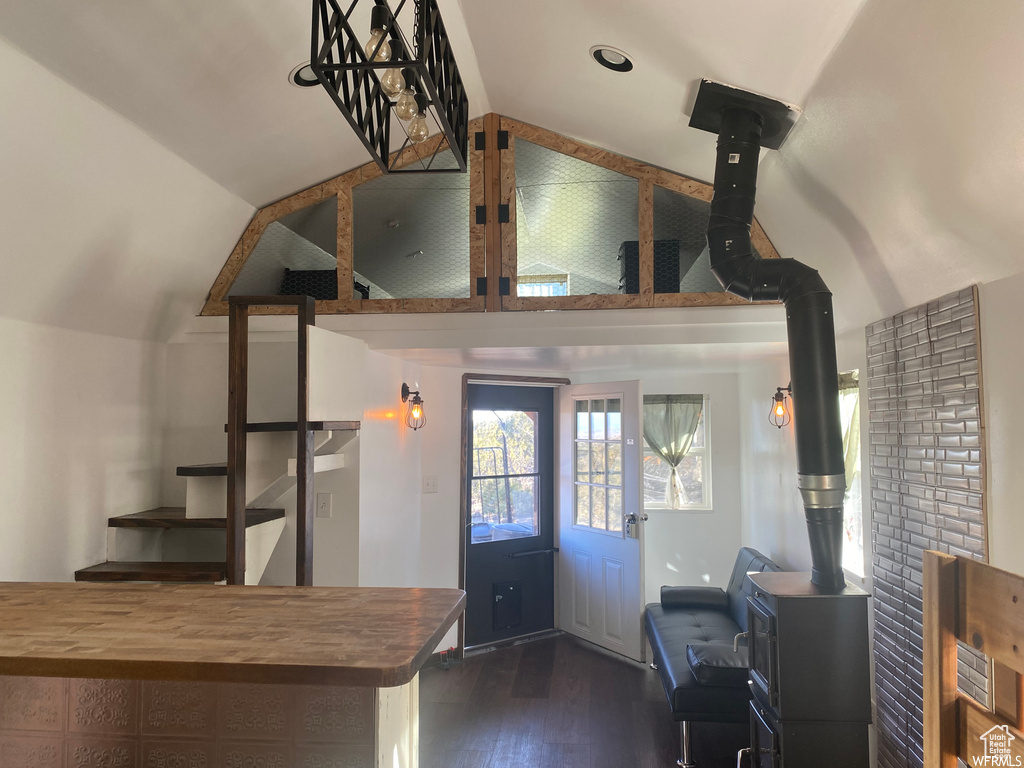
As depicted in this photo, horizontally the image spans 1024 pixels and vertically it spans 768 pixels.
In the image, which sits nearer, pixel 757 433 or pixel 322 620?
pixel 322 620

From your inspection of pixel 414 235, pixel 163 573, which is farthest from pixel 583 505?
pixel 163 573

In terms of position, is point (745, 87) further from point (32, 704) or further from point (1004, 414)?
point (32, 704)

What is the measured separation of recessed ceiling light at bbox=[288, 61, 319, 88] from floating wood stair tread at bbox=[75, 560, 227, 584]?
199 cm

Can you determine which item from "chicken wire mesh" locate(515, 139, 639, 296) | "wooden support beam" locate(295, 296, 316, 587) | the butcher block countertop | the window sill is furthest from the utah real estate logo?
the window sill

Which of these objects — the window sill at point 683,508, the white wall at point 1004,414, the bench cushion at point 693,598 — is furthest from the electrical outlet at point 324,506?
the white wall at point 1004,414

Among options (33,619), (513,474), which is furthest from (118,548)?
(513,474)

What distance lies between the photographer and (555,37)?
8.63ft

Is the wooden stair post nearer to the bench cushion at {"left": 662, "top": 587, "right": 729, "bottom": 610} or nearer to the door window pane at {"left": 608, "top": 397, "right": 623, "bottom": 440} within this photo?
the door window pane at {"left": 608, "top": 397, "right": 623, "bottom": 440}

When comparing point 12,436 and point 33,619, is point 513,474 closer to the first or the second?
point 12,436

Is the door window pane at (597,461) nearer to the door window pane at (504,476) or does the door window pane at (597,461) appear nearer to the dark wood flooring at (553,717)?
the door window pane at (504,476)

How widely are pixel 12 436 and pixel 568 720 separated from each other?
3113mm

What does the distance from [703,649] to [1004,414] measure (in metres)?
1.98

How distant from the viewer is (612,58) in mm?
2613

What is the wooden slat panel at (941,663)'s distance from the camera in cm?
116
